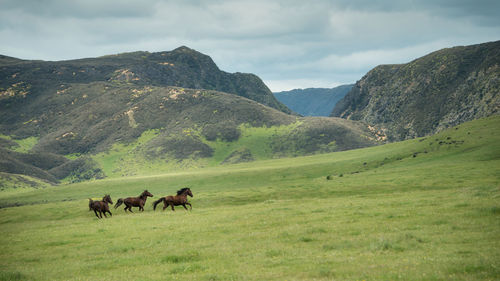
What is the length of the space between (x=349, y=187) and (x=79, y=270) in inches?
1340

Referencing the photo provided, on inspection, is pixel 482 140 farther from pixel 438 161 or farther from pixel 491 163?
pixel 491 163

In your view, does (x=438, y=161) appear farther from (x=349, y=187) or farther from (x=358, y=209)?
(x=358, y=209)

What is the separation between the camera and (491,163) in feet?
167

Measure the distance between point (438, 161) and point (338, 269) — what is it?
55859mm

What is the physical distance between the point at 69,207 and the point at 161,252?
114ft

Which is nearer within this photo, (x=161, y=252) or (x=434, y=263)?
(x=434, y=263)

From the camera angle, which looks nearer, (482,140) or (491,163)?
(491,163)

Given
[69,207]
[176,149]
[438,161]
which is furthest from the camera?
[176,149]

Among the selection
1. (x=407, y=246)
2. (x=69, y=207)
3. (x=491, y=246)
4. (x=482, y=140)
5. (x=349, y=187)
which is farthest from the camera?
(x=482, y=140)

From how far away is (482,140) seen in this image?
67750 millimetres

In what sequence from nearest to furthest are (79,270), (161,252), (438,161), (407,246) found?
(407,246)
(79,270)
(161,252)
(438,161)

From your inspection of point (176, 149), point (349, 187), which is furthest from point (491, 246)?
point (176, 149)

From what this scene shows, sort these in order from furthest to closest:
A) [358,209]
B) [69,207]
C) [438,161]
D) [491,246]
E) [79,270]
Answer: [438,161]
[69,207]
[358,209]
[79,270]
[491,246]

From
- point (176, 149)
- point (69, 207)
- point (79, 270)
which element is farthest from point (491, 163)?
point (176, 149)
